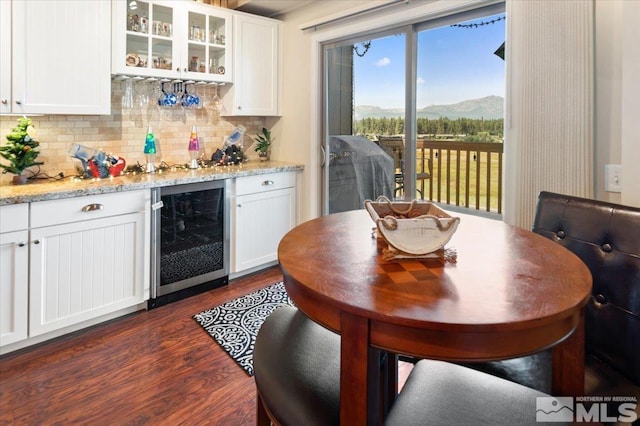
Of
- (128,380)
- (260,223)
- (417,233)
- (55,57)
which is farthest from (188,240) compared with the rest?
(417,233)

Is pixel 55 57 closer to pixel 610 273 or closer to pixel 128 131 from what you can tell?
pixel 128 131

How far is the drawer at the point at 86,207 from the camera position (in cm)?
240

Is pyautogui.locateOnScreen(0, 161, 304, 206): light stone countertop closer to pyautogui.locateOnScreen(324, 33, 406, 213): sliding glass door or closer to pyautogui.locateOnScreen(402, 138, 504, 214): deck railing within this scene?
pyautogui.locateOnScreen(324, 33, 406, 213): sliding glass door

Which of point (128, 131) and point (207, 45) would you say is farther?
point (207, 45)

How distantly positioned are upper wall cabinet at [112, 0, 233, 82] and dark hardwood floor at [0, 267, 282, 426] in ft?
6.30

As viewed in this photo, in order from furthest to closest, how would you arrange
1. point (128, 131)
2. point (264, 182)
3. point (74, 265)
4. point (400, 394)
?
point (264, 182) → point (128, 131) → point (74, 265) → point (400, 394)

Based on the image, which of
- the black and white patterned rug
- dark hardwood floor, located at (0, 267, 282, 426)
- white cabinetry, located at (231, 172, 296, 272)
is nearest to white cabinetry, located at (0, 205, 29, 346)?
dark hardwood floor, located at (0, 267, 282, 426)

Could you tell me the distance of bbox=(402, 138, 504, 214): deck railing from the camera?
274 cm

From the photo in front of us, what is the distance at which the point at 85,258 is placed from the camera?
2.60 meters

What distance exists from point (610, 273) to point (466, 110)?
162cm

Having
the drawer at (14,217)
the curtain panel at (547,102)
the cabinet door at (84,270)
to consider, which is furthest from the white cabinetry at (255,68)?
the curtain panel at (547,102)

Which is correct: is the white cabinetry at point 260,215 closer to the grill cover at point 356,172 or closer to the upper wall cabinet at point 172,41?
the grill cover at point 356,172

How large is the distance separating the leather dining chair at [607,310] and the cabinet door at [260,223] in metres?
2.33

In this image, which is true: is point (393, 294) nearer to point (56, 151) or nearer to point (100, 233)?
point (100, 233)
